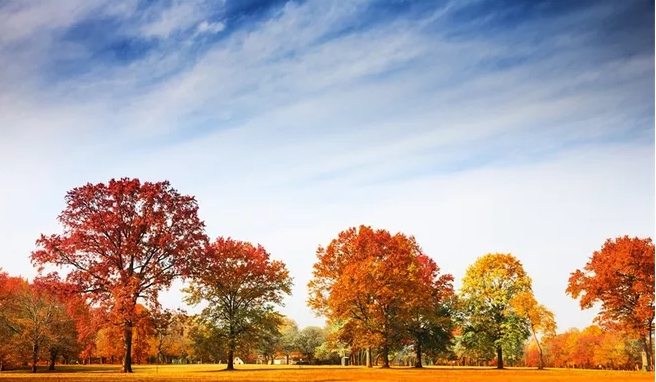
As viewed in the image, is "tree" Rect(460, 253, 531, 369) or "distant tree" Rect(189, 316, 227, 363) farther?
"tree" Rect(460, 253, 531, 369)

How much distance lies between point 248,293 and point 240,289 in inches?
24.3

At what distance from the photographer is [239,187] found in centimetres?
2300

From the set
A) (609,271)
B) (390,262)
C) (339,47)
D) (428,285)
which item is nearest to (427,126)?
(339,47)

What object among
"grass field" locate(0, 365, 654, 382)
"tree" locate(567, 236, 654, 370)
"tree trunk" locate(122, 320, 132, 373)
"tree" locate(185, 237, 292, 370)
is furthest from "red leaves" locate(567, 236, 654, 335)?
"tree trunk" locate(122, 320, 132, 373)

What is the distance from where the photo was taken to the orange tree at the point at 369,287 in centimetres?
3312

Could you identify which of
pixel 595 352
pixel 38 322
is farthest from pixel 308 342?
pixel 38 322

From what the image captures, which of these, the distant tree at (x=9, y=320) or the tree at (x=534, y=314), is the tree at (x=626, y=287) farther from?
the distant tree at (x=9, y=320)

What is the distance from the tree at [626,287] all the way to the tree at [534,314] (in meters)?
7.21

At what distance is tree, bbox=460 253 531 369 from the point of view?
134ft

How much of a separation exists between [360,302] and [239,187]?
1448 centimetres

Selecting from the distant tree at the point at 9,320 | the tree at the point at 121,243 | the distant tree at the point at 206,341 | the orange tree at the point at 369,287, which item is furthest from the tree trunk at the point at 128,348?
the distant tree at the point at 9,320

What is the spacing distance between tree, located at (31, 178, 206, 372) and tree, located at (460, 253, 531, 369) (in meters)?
25.0

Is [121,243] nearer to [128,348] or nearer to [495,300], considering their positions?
[128,348]

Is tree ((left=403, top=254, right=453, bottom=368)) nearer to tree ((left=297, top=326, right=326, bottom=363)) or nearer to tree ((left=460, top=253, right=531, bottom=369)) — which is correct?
tree ((left=460, top=253, right=531, bottom=369))
